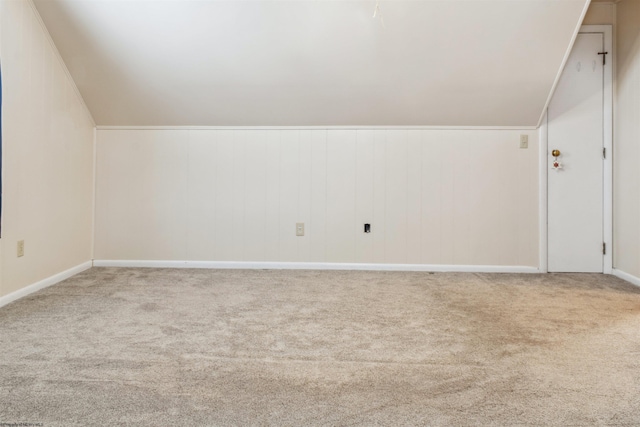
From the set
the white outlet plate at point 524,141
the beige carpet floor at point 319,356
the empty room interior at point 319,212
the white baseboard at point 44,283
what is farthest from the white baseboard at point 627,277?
the white baseboard at point 44,283

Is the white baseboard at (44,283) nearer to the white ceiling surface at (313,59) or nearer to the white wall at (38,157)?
the white wall at (38,157)

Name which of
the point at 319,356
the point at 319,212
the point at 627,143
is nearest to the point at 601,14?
the point at 627,143

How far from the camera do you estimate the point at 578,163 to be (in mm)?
3408

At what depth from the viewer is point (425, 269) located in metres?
3.50

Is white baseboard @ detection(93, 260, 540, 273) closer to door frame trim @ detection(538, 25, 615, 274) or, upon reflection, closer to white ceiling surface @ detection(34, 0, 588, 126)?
door frame trim @ detection(538, 25, 615, 274)

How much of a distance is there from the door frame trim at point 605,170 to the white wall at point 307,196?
20 centimetres

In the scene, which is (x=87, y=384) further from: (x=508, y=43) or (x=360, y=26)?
(x=508, y=43)

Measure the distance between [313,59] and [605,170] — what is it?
255 cm

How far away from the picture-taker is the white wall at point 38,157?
2.43 meters

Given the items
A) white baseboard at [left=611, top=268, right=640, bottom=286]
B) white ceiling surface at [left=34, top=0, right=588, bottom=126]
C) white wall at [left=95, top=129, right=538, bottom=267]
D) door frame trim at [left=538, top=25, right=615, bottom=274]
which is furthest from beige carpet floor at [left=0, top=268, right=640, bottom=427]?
white ceiling surface at [left=34, top=0, right=588, bottom=126]

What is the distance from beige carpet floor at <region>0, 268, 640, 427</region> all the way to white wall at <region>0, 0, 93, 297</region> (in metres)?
0.30

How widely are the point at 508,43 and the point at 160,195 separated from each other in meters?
3.00

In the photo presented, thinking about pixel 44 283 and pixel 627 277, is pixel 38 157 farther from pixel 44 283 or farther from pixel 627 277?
pixel 627 277

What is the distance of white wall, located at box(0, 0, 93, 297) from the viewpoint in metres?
2.43
